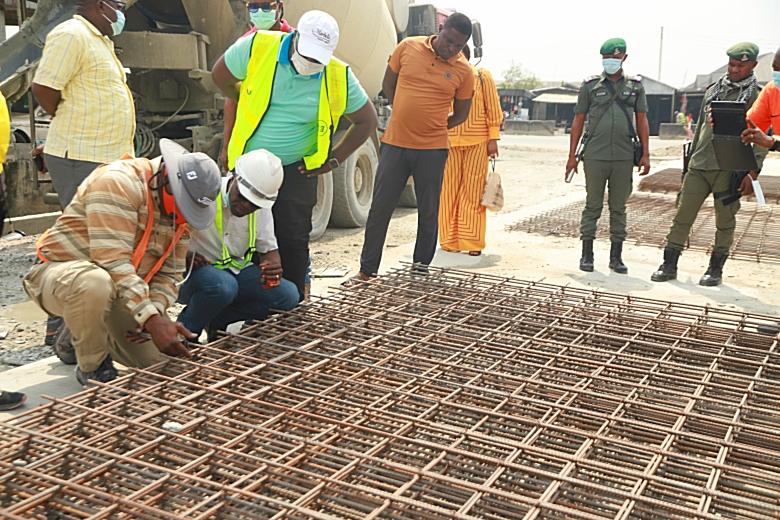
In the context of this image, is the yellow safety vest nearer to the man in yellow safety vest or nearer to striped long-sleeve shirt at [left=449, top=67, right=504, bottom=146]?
the man in yellow safety vest

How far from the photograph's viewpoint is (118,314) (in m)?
3.16

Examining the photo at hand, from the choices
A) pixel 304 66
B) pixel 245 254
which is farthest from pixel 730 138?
pixel 245 254

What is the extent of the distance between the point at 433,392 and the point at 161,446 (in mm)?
1001

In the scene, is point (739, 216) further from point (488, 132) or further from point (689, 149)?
point (488, 132)

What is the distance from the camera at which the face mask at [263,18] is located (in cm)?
430

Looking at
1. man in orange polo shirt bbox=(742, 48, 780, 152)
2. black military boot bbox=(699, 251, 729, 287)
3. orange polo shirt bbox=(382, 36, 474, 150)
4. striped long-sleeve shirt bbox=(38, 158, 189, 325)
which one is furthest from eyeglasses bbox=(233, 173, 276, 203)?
black military boot bbox=(699, 251, 729, 287)

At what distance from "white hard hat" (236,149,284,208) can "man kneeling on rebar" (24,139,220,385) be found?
201 mm

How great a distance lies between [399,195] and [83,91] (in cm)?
213

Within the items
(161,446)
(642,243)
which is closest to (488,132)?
(642,243)

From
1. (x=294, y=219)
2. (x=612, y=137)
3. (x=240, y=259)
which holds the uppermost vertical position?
(x=612, y=137)

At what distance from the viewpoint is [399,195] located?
5.20 meters

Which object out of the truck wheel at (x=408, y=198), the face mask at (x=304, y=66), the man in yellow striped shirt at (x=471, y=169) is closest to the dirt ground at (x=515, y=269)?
the man in yellow striped shirt at (x=471, y=169)

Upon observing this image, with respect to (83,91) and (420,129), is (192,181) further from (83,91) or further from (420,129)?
(420,129)

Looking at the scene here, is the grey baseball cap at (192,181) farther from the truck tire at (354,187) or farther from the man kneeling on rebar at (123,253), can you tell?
the truck tire at (354,187)
